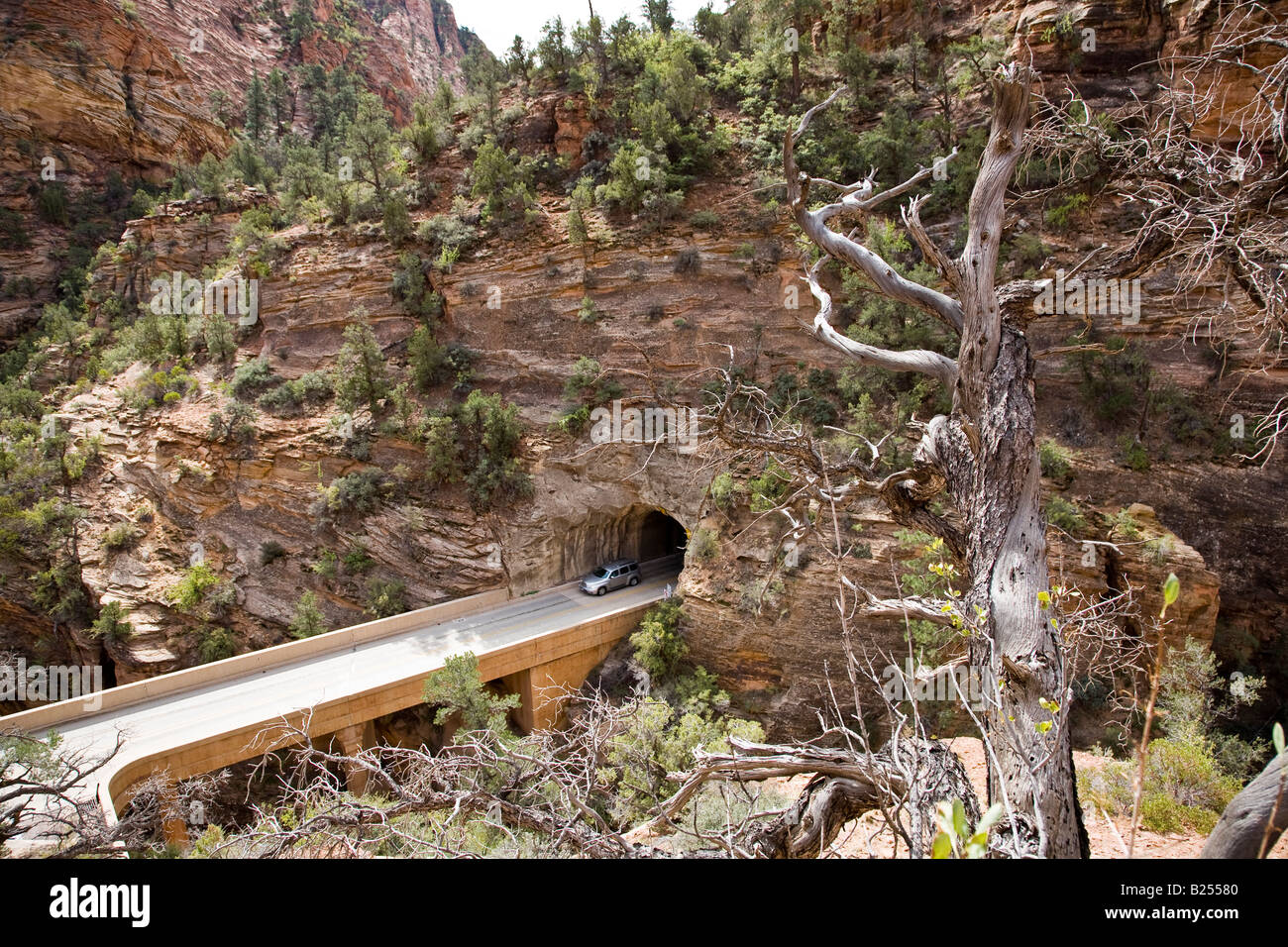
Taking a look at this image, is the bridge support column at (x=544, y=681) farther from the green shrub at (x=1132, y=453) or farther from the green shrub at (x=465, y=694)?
the green shrub at (x=1132, y=453)

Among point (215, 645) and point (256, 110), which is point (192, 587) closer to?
point (215, 645)

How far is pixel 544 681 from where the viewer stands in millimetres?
15359

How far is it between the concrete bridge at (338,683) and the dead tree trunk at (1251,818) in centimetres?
957

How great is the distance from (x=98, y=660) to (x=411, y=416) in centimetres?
1150

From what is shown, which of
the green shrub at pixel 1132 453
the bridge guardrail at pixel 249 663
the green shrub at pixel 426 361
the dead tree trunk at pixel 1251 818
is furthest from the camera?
the green shrub at pixel 426 361

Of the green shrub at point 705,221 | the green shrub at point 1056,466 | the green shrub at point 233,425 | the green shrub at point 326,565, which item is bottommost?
the green shrub at point 326,565

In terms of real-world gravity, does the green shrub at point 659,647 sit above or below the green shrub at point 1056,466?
below

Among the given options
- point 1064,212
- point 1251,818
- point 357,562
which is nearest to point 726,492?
point 1064,212

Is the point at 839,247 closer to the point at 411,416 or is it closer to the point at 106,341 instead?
the point at 411,416

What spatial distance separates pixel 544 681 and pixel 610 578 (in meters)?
3.67

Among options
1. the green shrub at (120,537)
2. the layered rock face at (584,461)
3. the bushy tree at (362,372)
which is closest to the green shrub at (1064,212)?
the layered rock face at (584,461)

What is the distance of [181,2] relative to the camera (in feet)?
118

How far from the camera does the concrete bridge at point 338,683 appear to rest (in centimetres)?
1199
